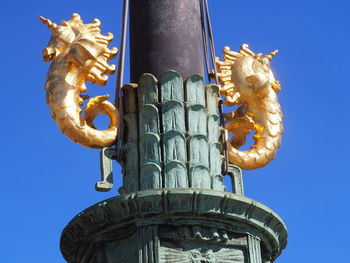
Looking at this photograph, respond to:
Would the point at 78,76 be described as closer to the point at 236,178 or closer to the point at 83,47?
the point at 83,47

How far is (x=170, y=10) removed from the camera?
10000 mm

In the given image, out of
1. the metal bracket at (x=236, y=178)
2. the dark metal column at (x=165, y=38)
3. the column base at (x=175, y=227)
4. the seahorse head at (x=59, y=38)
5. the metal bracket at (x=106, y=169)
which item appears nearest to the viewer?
the column base at (x=175, y=227)

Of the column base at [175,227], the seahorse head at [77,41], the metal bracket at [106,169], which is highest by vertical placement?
the seahorse head at [77,41]

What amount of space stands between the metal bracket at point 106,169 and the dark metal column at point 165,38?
3.05 feet

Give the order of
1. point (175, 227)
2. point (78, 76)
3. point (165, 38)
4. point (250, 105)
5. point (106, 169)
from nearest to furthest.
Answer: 1. point (175, 227)
2. point (106, 169)
3. point (165, 38)
4. point (78, 76)
5. point (250, 105)

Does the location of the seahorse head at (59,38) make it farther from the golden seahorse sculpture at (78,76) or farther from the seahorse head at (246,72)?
the seahorse head at (246,72)

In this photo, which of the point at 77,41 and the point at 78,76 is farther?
the point at 77,41

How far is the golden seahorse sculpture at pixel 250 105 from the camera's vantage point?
33.1 feet

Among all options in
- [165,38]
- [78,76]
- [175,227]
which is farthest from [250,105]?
[175,227]

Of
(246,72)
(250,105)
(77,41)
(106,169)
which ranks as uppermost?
(77,41)

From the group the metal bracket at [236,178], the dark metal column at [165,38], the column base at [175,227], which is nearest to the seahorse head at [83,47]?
the dark metal column at [165,38]

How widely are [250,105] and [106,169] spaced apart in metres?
2.29

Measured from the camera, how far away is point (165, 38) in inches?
386

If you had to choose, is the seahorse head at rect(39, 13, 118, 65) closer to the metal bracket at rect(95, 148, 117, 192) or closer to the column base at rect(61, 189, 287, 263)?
the metal bracket at rect(95, 148, 117, 192)
